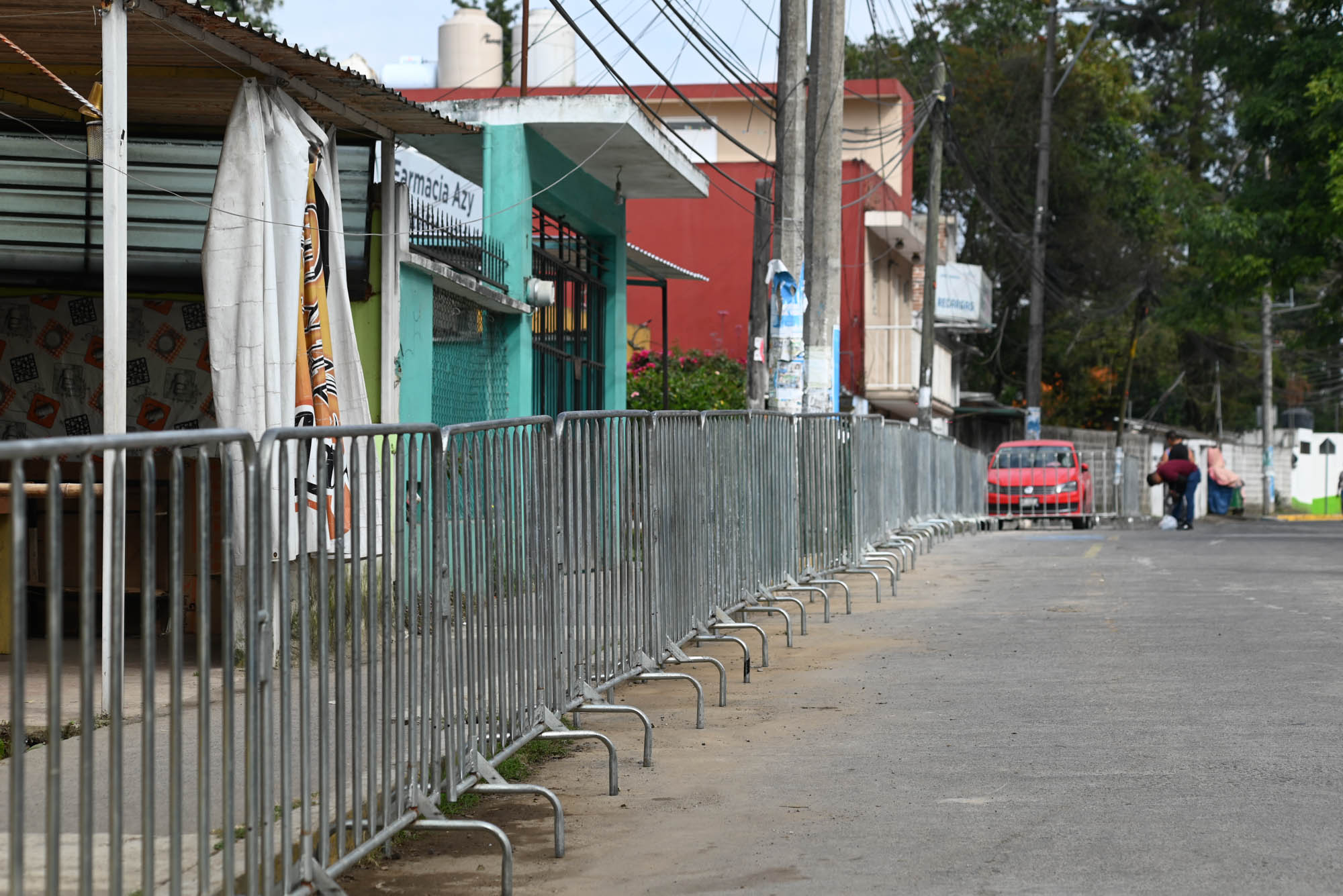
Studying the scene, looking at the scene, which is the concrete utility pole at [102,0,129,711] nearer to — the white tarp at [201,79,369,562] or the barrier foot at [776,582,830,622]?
the white tarp at [201,79,369,562]

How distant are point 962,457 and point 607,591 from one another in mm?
20443

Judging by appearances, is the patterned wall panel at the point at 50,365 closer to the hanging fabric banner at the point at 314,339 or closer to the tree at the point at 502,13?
the hanging fabric banner at the point at 314,339

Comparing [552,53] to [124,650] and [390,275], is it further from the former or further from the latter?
[124,650]

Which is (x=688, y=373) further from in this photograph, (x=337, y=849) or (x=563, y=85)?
(x=337, y=849)

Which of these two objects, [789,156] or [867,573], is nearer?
[867,573]

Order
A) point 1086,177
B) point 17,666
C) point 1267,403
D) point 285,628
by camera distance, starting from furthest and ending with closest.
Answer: point 1267,403, point 1086,177, point 285,628, point 17,666

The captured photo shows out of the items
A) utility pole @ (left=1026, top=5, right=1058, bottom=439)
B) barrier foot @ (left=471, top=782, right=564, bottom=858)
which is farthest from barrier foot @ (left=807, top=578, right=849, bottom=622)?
utility pole @ (left=1026, top=5, right=1058, bottom=439)

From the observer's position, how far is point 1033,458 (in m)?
34.2

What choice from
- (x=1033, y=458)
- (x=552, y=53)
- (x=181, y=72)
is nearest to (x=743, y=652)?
(x=181, y=72)

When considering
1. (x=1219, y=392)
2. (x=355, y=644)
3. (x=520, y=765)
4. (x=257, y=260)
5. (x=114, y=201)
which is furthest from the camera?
(x=1219, y=392)

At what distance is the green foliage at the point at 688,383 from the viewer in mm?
26422

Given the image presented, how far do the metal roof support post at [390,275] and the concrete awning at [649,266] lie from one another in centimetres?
906

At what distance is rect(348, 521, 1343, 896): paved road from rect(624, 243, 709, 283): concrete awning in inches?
385

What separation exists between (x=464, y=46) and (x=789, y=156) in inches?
639
